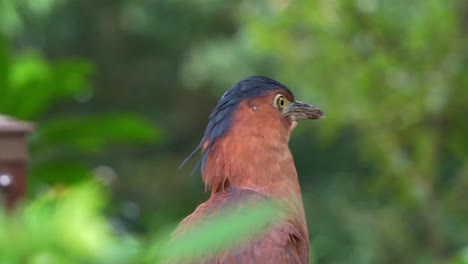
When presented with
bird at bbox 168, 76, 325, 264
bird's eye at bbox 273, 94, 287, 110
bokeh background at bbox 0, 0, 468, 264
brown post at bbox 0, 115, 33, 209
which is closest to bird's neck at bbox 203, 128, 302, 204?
bird at bbox 168, 76, 325, 264

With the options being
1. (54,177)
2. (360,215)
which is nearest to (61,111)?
(360,215)

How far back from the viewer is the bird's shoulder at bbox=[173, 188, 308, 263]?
1.87 meters

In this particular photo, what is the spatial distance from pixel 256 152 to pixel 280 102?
18 cm

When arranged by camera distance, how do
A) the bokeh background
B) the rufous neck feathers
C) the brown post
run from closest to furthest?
the rufous neck feathers
the brown post
the bokeh background

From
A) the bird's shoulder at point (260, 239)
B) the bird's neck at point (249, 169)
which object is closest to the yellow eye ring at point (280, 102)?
the bird's neck at point (249, 169)

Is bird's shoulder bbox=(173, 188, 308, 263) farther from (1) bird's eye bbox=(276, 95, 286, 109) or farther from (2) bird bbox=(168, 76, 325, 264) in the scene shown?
(1) bird's eye bbox=(276, 95, 286, 109)

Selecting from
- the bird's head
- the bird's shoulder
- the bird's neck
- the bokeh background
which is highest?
the bokeh background

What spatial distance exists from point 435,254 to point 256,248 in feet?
10.5

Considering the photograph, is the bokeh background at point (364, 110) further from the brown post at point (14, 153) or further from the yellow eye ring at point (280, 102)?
the yellow eye ring at point (280, 102)

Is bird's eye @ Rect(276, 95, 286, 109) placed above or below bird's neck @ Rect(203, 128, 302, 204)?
above

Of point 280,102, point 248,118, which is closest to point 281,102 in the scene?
point 280,102

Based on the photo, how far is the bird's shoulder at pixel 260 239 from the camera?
1867 millimetres

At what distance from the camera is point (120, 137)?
4.21m

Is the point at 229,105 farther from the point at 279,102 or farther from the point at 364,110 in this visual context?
the point at 364,110
